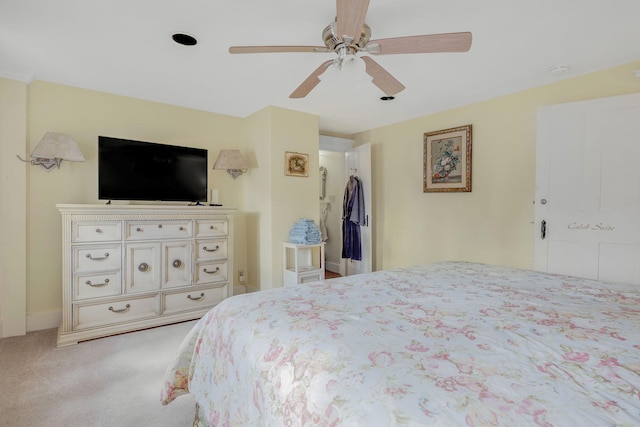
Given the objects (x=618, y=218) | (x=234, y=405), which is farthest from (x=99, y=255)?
(x=618, y=218)

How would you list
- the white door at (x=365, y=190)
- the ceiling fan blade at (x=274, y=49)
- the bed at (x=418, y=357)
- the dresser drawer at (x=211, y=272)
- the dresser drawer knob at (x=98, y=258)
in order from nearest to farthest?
the bed at (x=418, y=357)
the ceiling fan blade at (x=274, y=49)
the dresser drawer knob at (x=98, y=258)
the dresser drawer at (x=211, y=272)
the white door at (x=365, y=190)

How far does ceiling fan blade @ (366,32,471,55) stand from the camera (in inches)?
61.3

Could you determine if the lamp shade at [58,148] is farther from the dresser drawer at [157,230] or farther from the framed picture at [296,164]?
the framed picture at [296,164]

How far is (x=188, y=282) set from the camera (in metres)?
3.08

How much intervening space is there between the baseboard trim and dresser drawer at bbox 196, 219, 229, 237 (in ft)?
4.70

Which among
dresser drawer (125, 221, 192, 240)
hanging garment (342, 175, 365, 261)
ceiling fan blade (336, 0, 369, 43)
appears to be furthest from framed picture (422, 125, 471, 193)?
dresser drawer (125, 221, 192, 240)

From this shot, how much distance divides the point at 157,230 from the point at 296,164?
164 cm

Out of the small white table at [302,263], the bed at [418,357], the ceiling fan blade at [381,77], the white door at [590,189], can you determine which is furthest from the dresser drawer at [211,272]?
the white door at [590,189]

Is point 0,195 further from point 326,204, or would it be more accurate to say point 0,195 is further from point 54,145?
point 326,204

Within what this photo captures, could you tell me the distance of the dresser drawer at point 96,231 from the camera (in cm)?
257

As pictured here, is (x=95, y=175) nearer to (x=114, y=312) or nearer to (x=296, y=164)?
(x=114, y=312)

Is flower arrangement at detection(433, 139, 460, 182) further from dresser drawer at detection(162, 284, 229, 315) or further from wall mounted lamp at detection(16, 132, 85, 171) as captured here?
wall mounted lamp at detection(16, 132, 85, 171)

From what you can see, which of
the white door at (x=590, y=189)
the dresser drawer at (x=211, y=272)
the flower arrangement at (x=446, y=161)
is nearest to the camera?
the white door at (x=590, y=189)

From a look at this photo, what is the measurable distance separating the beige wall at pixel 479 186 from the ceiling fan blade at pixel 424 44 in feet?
6.08
